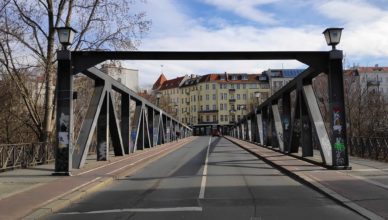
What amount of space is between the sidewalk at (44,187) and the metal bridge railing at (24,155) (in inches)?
28.0

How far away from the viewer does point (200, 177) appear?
1708 centimetres

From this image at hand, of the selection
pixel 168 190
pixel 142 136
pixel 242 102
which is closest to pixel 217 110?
pixel 242 102

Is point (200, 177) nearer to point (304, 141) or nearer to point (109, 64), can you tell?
point (304, 141)

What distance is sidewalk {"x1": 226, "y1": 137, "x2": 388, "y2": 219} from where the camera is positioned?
1021 cm

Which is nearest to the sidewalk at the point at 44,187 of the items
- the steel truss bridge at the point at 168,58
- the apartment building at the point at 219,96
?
the steel truss bridge at the point at 168,58

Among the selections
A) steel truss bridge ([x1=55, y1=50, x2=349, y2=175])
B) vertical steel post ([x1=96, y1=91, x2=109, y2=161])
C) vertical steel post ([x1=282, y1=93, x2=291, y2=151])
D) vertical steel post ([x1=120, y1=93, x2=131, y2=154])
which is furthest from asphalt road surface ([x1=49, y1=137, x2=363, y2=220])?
vertical steel post ([x1=120, y1=93, x2=131, y2=154])

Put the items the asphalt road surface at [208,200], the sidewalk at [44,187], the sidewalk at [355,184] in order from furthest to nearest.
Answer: the sidewalk at [44,187] < the sidewalk at [355,184] < the asphalt road surface at [208,200]

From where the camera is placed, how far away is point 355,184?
13.6 m

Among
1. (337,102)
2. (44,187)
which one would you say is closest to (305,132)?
(337,102)

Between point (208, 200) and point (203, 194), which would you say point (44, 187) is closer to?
point (203, 194)

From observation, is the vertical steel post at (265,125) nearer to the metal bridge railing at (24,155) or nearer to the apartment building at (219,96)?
the metal bridge railing at (24,155)

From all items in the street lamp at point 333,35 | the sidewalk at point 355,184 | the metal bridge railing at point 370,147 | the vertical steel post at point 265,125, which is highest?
the street lamp at point 333,35

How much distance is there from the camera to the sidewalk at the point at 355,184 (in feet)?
33.5

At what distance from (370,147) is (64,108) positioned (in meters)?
13.6
